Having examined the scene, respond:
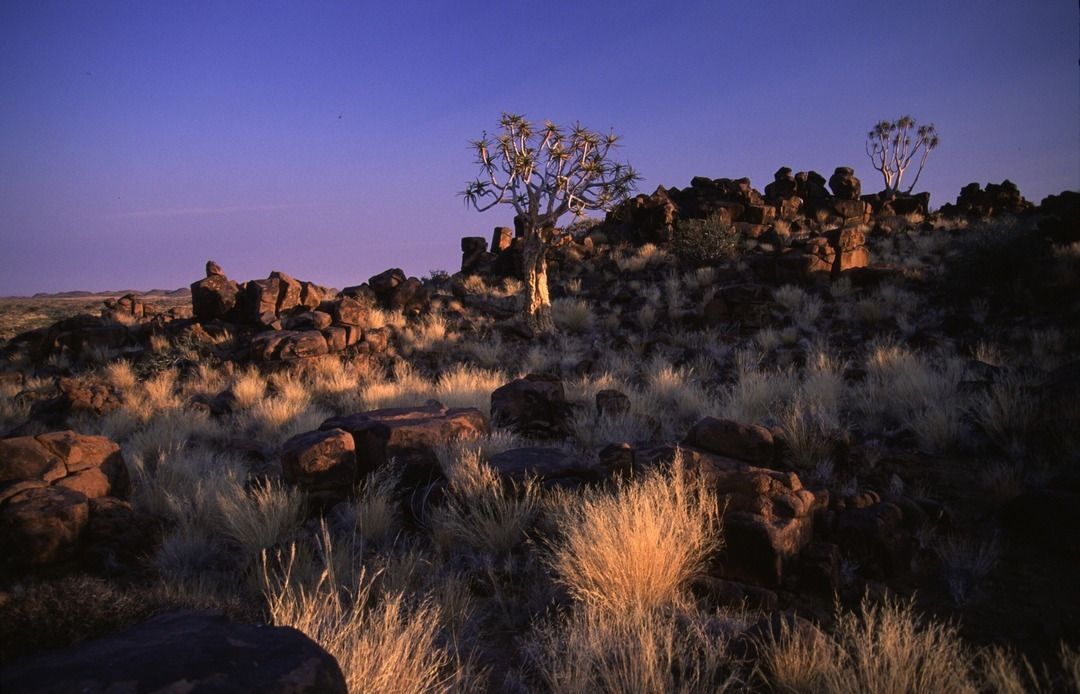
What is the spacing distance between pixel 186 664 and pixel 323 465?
12.8 ft

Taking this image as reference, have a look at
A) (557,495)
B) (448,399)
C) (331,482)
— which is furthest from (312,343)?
(557,495)

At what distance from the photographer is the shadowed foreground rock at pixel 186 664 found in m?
1.90

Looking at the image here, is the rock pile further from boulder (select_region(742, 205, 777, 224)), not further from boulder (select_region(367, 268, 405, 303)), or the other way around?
boulder (select_region(742, 205, 777, 224))

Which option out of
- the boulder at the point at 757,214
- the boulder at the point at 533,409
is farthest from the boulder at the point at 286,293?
the boulder at the point at 757,214

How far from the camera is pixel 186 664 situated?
201 centimetres

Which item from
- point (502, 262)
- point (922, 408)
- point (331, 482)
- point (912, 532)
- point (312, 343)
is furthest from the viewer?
point (502, 262)

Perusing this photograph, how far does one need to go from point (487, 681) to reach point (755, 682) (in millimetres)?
1409

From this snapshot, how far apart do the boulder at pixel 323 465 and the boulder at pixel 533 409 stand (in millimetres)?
2572

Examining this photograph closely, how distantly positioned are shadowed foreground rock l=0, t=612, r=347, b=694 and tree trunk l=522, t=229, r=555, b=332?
1560 cm

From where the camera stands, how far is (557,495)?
496cm

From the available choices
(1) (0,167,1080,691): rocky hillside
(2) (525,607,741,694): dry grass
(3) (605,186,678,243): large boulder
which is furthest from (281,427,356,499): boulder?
(3) (605,186,678,243): large boulder

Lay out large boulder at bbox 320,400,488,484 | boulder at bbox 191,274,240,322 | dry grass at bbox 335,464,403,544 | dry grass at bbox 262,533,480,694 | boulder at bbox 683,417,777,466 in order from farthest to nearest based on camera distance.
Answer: boulder at bbox 191,274,240,322, large boulder at bbox 320,400,488,484, boulder at bbox 683,417,777,466, dry grass at bbox 335,464,403,544, dry grass at bbox 262,533,480,694

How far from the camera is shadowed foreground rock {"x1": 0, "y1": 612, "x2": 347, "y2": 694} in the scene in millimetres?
1896

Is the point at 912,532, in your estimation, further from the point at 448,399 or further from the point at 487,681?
the point at 448,399
